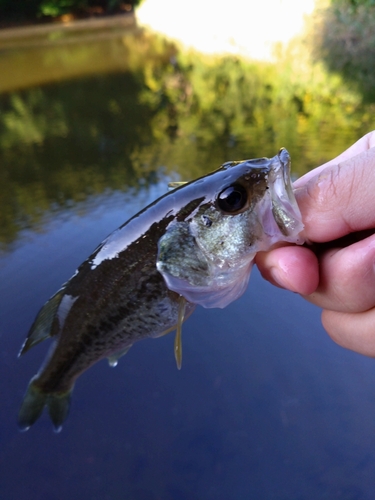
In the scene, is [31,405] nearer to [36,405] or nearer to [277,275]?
[36,405]

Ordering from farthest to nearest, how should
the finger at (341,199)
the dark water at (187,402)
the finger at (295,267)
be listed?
the dark water at (187,402)
the finger at (295,267)
the finger at (341,199)

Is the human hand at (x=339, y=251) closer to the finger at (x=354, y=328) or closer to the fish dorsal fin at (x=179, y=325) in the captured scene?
the finger at (x=354, y=328)

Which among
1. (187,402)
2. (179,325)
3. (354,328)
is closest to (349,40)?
(187,402)

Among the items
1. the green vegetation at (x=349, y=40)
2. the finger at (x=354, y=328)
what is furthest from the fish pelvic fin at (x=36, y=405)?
the green vegetation at (x=349, y=40)

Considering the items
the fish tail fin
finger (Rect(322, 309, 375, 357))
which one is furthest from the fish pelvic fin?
finger (Rect(322, 309, 375, 357))

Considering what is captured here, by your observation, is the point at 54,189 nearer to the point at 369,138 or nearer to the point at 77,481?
the point at 77,481

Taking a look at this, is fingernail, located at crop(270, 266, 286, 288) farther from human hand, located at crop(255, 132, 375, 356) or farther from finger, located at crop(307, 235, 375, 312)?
finger, located at crop(307, 235, 375, 312)

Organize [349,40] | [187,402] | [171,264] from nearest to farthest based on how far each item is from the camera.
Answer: [171,264], [187,402], [349,40]
